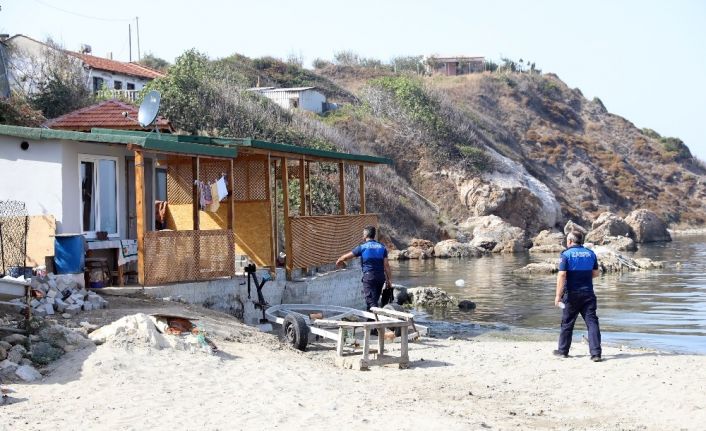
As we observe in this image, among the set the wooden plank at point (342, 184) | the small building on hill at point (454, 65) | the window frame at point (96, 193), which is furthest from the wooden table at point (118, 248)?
the small building on hill at point (454, 65)

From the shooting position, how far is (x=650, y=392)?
11336mm

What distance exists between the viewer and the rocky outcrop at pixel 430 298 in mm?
25859

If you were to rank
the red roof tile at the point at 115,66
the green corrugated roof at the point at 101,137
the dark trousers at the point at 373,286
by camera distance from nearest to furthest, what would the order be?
the dark trousers at the point at 373,286
the green corrugated roof at the point at 101,137
the red roof tile at the point at 115,66

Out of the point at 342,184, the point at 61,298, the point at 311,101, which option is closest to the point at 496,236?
the point at 311,101

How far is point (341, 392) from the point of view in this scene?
1095 cm

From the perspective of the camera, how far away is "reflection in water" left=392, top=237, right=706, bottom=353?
2050cm

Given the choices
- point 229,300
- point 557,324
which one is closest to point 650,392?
point 229,300

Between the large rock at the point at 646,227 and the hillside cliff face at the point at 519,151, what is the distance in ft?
16.7

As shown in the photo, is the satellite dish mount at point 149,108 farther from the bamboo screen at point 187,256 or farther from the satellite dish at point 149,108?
the bamboo screen at point 187,256

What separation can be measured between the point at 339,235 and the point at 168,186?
14.6 feet

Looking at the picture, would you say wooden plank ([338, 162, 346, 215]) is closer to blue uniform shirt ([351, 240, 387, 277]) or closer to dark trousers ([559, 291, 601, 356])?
blue uniform shirt ([351, 240, 387, 277])

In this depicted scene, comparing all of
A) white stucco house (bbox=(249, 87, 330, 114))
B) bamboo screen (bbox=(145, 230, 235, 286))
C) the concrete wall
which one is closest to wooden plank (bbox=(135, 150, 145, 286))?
bamboo screen (bbox=(145, 230, 235, 286))

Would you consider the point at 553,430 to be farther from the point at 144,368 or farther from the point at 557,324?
the point at 557,324

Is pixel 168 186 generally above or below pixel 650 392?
above
